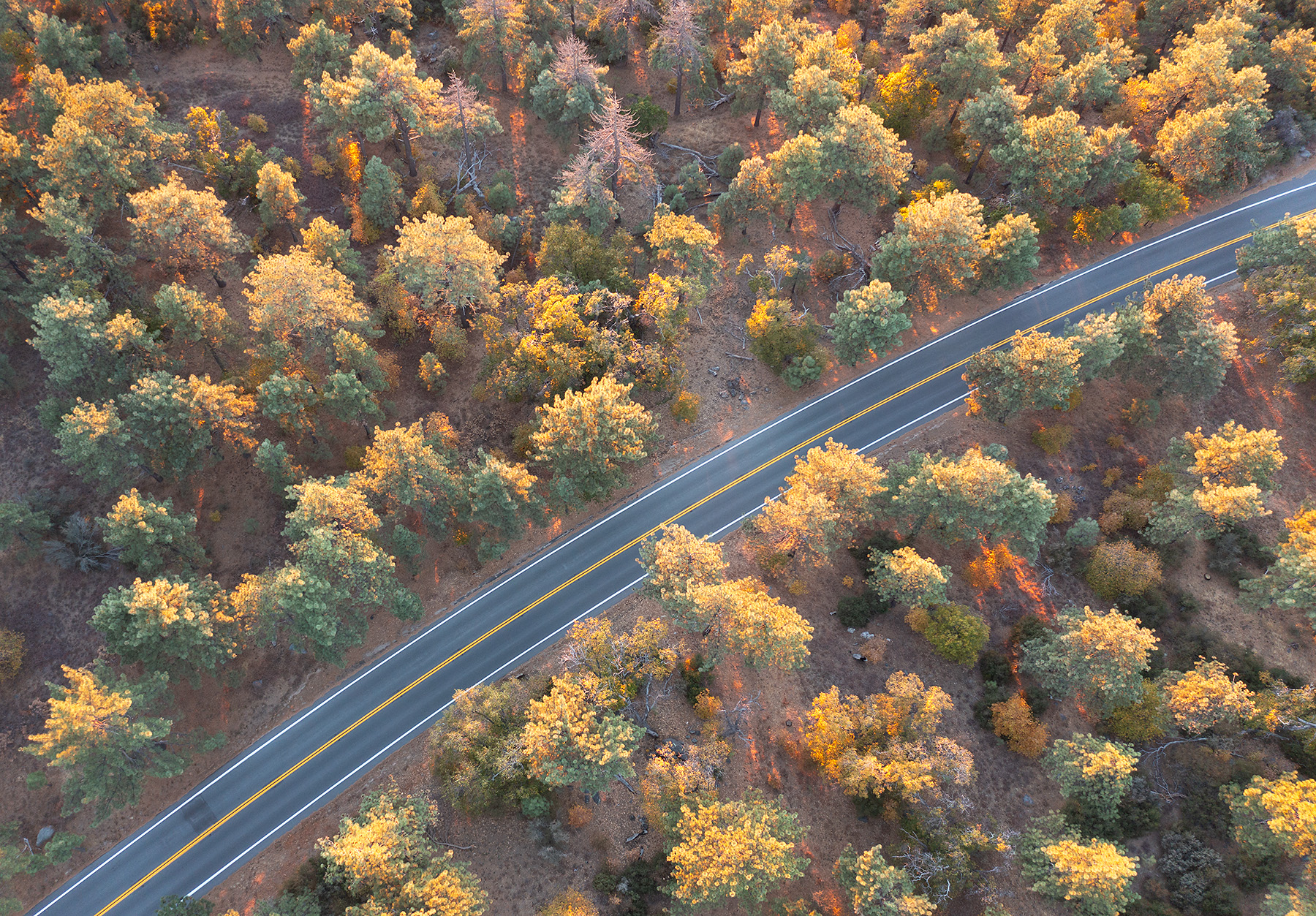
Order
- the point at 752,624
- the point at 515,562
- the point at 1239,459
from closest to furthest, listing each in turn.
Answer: the point at 752,624 → the point at 1239,459 → the point at 515,562

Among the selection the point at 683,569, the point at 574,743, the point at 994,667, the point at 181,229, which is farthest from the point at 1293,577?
the point at 181,229

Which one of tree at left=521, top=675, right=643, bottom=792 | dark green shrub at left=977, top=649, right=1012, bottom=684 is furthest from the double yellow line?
dark green shrub at left=977, top=649, right=1012, bottom=684

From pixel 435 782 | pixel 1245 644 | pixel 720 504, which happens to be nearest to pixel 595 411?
pixel 720 504

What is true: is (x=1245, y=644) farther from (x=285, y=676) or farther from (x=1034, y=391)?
(x=285, y=676)

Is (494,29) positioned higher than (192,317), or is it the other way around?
(494,29)

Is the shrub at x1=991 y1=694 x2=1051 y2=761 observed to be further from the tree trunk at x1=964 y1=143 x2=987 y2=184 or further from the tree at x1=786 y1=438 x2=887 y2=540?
the tree trunk at x1=964 y1=143 x2=987 y2=184

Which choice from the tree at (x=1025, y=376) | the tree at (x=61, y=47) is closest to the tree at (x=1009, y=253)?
the tree at (x=1025, y=376)

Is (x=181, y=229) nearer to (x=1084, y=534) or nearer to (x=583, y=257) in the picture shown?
(x=583, y=257)
